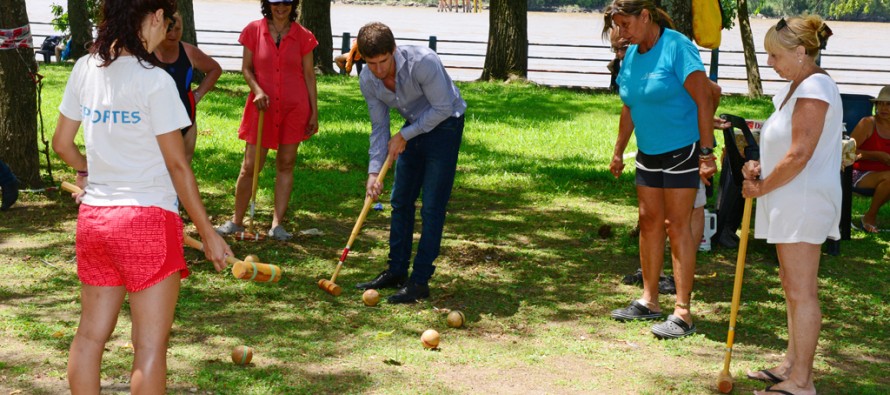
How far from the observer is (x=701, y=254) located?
7.68 meters

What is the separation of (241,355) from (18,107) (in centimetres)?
442

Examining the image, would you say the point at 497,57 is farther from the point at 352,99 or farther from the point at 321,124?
the point at 321,124

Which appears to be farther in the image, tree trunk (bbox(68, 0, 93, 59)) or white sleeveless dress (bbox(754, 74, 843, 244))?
tree trunk (bbox(68, 0, 93, 59))

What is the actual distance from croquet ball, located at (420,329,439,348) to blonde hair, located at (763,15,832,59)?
2171 mm

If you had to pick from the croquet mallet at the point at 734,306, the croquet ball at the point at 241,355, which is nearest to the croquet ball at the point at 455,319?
the croquet ball at the point at 241,355

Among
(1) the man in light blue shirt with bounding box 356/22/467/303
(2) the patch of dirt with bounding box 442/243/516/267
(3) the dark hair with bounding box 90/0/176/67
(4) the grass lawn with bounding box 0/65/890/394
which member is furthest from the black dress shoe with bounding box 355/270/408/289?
(3) the dark hair with bounding box 90/0/176/67

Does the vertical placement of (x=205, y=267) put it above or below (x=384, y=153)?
below

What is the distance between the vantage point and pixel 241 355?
5039 mm

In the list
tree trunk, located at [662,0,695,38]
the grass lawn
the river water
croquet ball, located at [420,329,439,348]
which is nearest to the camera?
the grass lawn

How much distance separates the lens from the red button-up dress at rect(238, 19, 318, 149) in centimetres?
737

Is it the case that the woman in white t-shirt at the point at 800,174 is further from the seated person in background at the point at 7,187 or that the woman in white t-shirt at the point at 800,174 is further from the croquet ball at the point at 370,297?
the seated person in background at the point at 7,187

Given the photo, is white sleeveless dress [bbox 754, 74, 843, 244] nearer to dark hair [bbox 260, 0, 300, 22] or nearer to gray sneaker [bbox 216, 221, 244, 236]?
dark hair [bbox 260, 0, 300, 22]

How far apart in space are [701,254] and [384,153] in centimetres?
276

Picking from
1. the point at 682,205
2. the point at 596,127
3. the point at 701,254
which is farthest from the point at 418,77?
the point at 596,127
